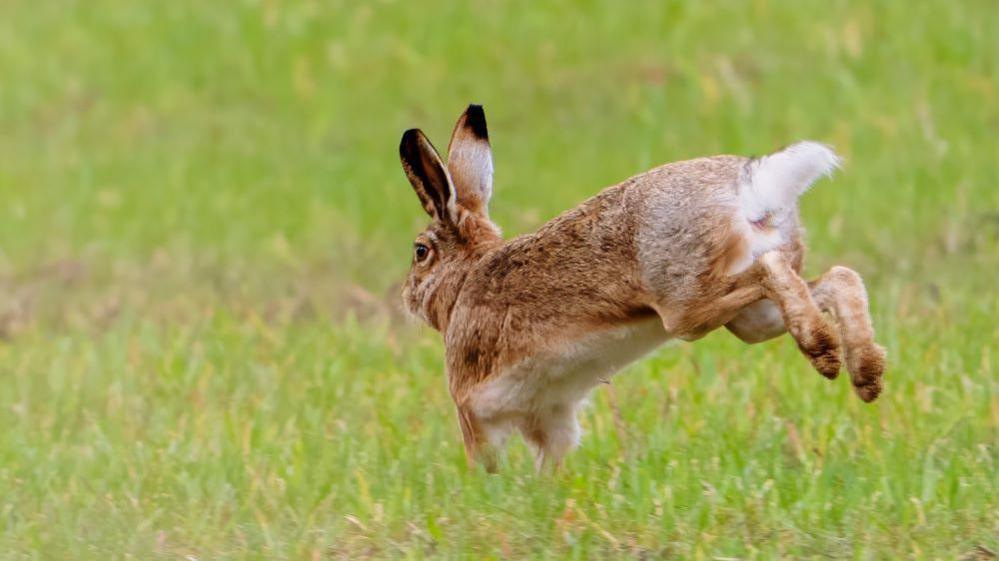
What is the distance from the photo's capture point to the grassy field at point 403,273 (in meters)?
5.20

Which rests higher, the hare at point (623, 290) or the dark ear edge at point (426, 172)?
the dark ear edge at point (426, 172)

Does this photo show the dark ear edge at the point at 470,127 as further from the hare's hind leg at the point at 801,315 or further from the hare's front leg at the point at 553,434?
the hare's hind leg at the point at 801,315

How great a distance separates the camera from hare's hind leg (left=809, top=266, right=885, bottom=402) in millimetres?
4980

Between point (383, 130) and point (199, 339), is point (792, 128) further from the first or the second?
point (199, 339)

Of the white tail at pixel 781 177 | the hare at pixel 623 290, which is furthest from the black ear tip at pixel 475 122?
the white tail at pixel 781 177

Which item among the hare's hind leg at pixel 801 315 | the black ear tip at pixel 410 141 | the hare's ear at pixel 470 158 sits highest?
the hare's ear at pixel 470 158

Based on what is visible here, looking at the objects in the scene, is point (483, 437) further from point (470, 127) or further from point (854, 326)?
point (854, 326)

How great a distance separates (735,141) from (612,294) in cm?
505

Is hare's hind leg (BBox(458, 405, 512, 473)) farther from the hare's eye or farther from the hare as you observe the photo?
the hare's eye

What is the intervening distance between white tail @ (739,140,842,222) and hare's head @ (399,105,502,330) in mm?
1324

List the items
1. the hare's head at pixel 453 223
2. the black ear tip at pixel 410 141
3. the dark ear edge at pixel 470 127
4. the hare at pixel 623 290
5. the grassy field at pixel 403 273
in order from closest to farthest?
the hare at pixel 623 290
the grassy field at pixel 403 273
the black ear tip at pixel 410 141
the hare's head at pixel 453 223
the dark ear edge at pixel 470 127

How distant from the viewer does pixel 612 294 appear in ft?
17.2

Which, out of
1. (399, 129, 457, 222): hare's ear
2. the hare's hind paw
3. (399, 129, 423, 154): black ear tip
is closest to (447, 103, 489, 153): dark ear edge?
(399, 129, 457, 222): hare's ear

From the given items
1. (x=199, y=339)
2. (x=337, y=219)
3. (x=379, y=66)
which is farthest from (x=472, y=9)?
(x=199, y=339)
